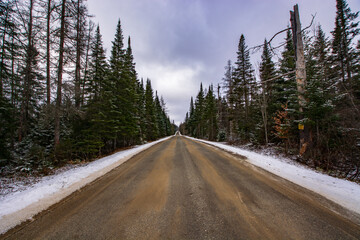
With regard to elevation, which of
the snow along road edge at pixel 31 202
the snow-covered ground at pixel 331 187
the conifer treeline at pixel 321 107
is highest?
the conifer treeline at pixel 321 107

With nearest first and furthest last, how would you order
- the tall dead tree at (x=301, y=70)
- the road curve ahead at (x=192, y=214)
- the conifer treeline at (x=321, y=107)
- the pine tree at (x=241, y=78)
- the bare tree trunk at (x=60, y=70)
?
1. the road curve ahead at (x=192, y=214)
2. the conifer treeline at (x=321, y=107)
3. the tall dead tree at (x=301, y=70)
4. the bare tree trunk at (x=60, y=70)
5. the pine tree at (x=241, y=78)

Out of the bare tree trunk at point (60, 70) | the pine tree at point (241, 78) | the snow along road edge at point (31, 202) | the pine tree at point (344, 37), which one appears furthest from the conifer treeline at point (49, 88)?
the pine tree at point (344, 37)

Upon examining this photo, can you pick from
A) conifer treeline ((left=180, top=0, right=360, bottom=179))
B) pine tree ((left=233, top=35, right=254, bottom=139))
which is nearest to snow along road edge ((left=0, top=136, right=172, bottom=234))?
conifer treeline ((left=180, top=0, right=360, bottom=179))

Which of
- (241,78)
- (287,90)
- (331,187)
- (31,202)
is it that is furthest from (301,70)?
(241,78)

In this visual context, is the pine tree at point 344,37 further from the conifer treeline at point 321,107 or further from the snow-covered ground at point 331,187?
the snow-covered ground at point 331,187

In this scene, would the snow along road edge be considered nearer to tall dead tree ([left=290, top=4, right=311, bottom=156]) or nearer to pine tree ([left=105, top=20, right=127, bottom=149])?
pine tree ([left=105, top=20, right=127, bottom=149])

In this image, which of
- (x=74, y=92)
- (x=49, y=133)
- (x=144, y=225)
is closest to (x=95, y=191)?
(x=144, y=225)

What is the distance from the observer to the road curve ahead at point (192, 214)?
1.71m

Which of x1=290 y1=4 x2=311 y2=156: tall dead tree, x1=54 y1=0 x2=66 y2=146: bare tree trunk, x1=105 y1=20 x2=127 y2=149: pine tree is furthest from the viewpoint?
x1=105 y1=20 x2=127 y2=149: pine tree

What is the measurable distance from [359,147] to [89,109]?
525 inches

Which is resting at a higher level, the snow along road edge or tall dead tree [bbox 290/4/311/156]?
tall dead tree [bbox 290/4/311/156]

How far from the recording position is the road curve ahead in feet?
5.61

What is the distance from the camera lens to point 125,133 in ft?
40.2

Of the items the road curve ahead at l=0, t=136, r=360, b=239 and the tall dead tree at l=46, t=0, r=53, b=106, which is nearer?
the road curve ahead at l=0, t=136, r=360, b=239
